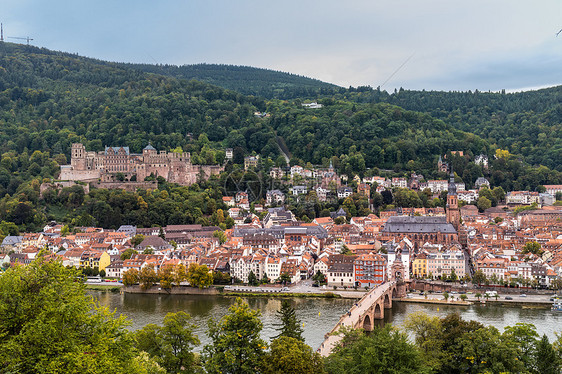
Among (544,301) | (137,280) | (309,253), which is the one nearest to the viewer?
(544,301)

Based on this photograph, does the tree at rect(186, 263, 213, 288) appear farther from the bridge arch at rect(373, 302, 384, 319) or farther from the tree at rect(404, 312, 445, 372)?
the tree at rect(404, 312, 445, 372)

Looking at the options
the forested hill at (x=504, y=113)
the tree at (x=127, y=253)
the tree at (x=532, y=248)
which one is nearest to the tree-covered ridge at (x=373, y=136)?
the forested hill at (x=504, y=113)

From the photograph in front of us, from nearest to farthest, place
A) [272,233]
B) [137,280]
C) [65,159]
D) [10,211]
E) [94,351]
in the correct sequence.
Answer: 1. [94,351]
2. [137,280]
3. [272,233]
4. [10,211]
5. [65,159]

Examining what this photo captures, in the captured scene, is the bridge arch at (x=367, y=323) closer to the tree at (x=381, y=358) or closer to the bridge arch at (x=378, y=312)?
the bridge arch at (x=378, y=312)

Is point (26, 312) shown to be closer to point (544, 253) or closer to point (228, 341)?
point (228, 341)

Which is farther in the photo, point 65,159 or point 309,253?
point 65,159

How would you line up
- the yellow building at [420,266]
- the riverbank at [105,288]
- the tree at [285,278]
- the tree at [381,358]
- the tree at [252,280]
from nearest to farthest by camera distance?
the tree at [381,358] < the riverbank at [105,288] < the tree at [285,278] < the tree at [252,280] < the yellow building at [420,266]

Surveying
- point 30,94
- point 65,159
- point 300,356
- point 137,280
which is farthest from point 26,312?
point 30,94
